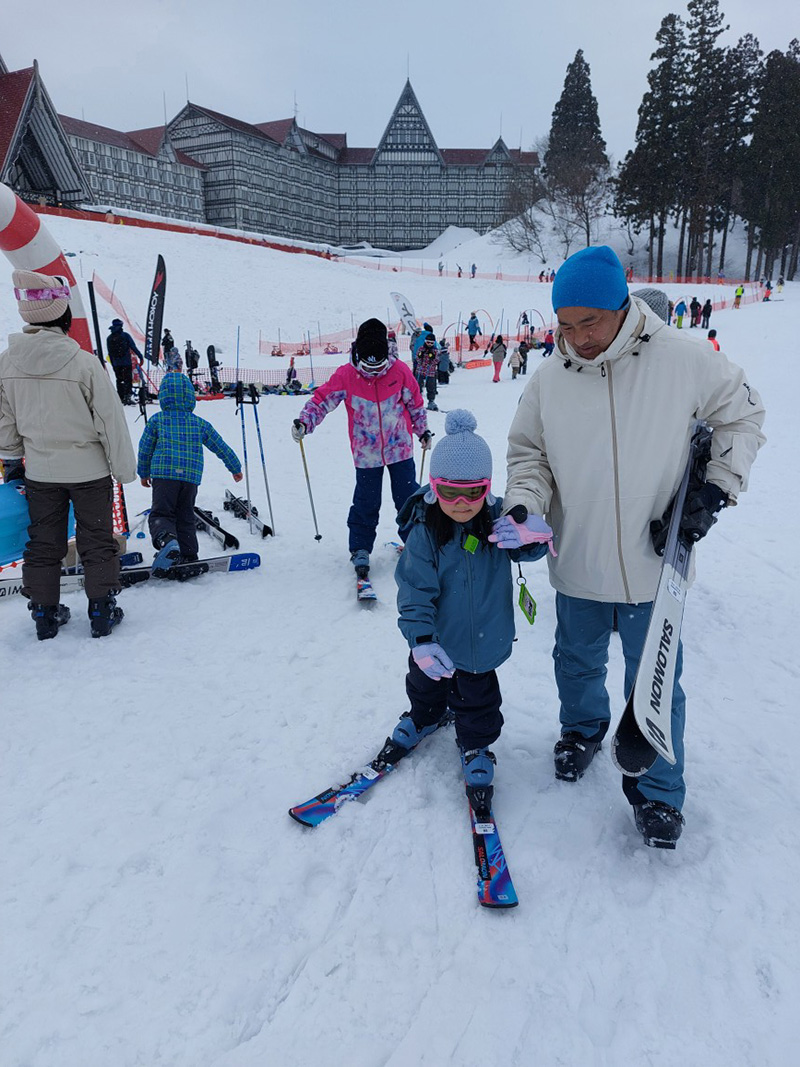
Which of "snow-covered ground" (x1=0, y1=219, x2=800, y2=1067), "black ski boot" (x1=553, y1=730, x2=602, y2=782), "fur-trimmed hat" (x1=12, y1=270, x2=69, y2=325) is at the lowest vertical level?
"snow-covered ground" (x1=0, y1=219, x2=800, y2=1067)

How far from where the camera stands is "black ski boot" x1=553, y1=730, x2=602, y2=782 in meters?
2.53

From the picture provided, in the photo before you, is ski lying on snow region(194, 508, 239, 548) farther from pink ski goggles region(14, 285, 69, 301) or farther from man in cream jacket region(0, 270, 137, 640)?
pink ski goggles region(14, 285, 69, 301)

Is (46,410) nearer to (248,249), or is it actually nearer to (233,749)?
(233,749)

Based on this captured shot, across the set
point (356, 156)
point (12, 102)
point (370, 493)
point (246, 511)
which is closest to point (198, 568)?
point (370, 493)

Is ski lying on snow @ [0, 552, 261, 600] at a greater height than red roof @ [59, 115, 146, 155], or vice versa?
red roof @ [59, 115, 146, 155]

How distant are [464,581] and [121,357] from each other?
12697mm

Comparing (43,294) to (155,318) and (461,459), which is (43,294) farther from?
(155,318)

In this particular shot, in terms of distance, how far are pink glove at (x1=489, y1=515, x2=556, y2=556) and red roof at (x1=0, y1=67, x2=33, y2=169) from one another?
127 ft

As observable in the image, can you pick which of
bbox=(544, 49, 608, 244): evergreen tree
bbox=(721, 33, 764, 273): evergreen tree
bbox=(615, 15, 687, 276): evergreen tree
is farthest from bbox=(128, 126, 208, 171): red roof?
bbox=(721, 33, 764, 273): evergreen tree

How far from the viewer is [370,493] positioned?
15.3ft

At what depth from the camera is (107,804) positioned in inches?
97.4

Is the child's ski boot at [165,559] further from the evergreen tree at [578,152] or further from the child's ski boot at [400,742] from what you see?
the evergreen tree at [578,152]

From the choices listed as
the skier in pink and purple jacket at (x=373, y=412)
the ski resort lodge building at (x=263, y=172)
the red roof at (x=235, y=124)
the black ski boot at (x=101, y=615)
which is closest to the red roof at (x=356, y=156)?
the ski resort lodge building at (x=263, y=172)

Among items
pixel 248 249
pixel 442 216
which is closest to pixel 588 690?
pixel 248 249
